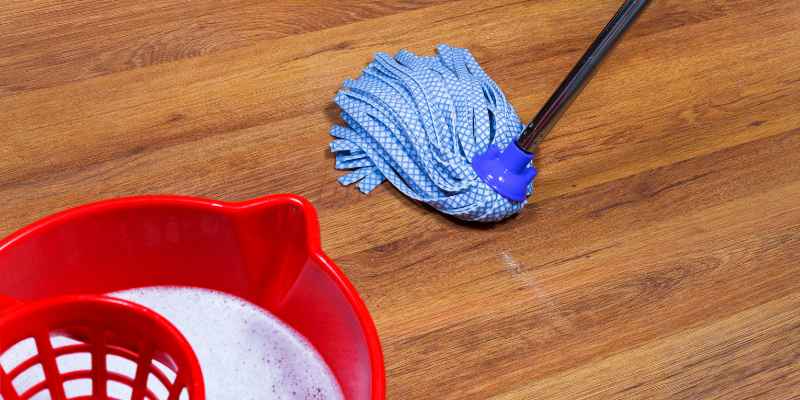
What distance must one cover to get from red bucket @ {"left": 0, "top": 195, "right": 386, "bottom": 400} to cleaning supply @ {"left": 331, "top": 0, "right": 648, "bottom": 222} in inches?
9.2

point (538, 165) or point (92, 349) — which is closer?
point (92, 349)

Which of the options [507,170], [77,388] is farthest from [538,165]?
[77,388]

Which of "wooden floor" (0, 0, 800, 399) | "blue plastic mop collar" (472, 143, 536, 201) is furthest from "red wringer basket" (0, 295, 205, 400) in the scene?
"blue plastic mop collar" (472, 143, 536, 201)

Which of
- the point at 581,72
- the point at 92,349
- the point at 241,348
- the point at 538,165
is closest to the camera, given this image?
the point at 92,349

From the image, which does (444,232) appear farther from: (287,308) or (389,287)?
(287,308)

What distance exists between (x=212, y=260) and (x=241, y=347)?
64 mm

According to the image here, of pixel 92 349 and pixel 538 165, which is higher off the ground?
pixel 92 349

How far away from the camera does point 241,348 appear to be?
0.65 meters

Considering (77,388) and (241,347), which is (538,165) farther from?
(77,388)

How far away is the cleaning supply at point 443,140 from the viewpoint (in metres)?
0.84

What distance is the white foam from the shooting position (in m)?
0.64

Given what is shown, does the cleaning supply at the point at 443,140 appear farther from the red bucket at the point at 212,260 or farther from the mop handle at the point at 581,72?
the red bucket at the point at 212,260

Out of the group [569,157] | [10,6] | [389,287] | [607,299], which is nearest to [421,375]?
[389,287]

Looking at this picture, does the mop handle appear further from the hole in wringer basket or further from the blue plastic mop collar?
the hole in wringer basket
